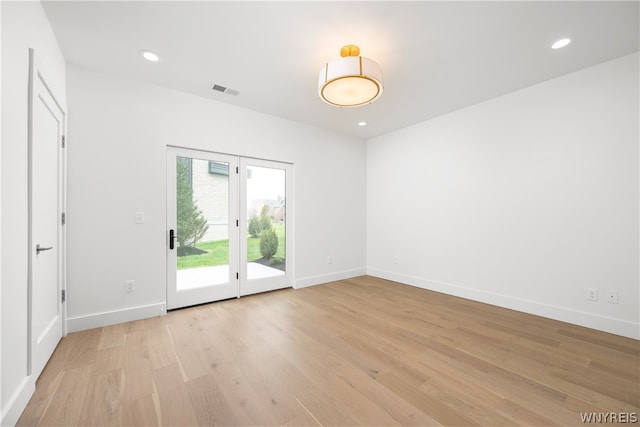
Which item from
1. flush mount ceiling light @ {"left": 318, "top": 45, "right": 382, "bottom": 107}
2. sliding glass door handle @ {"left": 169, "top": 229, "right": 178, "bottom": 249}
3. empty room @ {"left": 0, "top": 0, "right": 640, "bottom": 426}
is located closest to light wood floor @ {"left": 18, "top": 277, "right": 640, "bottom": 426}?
empty room @ {"left": 0, "top": 0, "right": 640, "bottom": 426}

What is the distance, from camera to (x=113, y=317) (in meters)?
2.96

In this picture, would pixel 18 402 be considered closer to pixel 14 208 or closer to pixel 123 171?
pixel 14 208

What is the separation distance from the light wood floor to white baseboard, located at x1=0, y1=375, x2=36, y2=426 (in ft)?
0.17

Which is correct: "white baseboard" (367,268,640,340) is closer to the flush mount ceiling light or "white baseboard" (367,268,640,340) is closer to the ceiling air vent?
the flush mount ceiling light

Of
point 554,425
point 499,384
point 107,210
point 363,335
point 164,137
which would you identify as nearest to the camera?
point 554,425

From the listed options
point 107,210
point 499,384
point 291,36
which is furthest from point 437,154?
point 107,210

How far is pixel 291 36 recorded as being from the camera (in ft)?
7.86

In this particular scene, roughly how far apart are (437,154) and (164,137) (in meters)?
4.01

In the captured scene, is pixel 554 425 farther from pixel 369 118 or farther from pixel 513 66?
pixel 369 118

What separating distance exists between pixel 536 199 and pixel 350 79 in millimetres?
2795

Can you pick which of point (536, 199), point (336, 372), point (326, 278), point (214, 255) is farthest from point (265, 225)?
point (536, 199)

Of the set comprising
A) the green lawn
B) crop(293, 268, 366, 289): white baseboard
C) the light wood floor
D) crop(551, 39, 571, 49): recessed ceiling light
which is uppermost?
crop(551, 39, 571, 49): recessed ceiling light

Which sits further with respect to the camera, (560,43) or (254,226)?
(254,226)

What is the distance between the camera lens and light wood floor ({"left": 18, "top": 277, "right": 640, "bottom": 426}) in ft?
5.37
